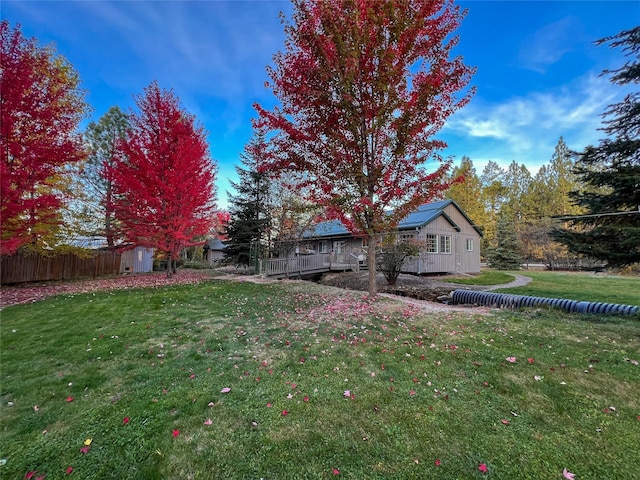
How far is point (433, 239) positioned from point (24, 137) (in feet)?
61.0

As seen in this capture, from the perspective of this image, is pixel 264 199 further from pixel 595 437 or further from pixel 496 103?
pixel 595 437

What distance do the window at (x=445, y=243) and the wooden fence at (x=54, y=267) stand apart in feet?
64.2

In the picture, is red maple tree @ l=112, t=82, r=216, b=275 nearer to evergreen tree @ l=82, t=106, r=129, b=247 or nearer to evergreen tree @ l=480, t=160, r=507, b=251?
evergreen tree @ l=82, t=106, r=129, b=247

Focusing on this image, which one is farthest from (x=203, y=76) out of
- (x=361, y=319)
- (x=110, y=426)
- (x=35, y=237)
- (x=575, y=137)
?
(x=575, y=137)

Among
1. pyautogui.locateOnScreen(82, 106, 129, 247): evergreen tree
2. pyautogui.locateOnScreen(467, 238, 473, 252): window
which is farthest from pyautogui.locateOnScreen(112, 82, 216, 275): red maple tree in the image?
pyautogui.locateOnScreen(467, 238, 473, 252): window

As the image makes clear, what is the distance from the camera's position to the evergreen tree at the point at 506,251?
2548 cm

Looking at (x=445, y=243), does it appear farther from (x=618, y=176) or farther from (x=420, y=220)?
(x=618, y=176)

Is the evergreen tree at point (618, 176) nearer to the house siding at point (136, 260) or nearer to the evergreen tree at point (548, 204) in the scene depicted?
the evergreen tree at point (548, 204)

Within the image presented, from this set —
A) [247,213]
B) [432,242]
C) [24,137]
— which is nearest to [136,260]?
[247,213]

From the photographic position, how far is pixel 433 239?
17719mm

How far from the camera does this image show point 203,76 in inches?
427

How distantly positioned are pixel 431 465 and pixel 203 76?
13.1 metres

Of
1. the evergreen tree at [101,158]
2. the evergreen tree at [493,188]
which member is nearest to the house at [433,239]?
the evergreen tree at [101,158]

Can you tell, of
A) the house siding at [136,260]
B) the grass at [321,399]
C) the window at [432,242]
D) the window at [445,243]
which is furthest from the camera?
the house siding at [136,260]
